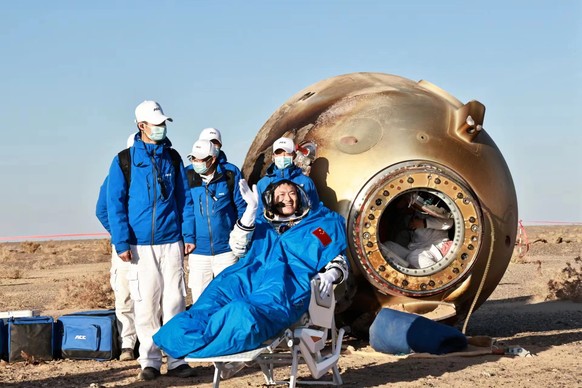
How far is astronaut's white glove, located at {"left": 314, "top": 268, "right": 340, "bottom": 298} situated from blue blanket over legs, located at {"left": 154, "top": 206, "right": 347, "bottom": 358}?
9 cm

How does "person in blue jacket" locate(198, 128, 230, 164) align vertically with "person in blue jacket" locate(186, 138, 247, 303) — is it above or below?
above

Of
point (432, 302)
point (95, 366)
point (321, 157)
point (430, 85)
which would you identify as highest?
point (430, 85)

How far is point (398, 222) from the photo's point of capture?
9.90 metres

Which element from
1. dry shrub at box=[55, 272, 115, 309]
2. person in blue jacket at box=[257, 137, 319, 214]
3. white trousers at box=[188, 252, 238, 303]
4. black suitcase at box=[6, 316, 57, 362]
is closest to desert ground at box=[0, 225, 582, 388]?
dry shrub at box=[55, 272, 115, 309]

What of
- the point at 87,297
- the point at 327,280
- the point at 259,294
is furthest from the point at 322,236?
the point at 87,297

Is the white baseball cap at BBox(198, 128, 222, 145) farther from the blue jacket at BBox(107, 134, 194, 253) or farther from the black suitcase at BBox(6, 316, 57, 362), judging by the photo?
the black suitcase at BBox(6, 316, 57, 362)

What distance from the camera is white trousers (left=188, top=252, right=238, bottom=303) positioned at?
8.52m

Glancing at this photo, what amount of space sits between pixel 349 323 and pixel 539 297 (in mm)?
6614

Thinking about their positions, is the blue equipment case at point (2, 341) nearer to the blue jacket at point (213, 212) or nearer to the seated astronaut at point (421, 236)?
the blue jacket at point (213, 212)

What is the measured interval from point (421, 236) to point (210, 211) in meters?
A: 2.24

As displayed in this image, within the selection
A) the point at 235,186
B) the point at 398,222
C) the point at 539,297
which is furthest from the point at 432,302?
the point at 539,297

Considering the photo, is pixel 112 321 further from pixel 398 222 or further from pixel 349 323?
pixel 398 222

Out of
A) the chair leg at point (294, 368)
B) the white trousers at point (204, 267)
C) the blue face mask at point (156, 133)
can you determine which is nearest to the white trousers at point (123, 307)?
the white trousers at point (204, 267)

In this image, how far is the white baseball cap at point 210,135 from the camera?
897 cm
